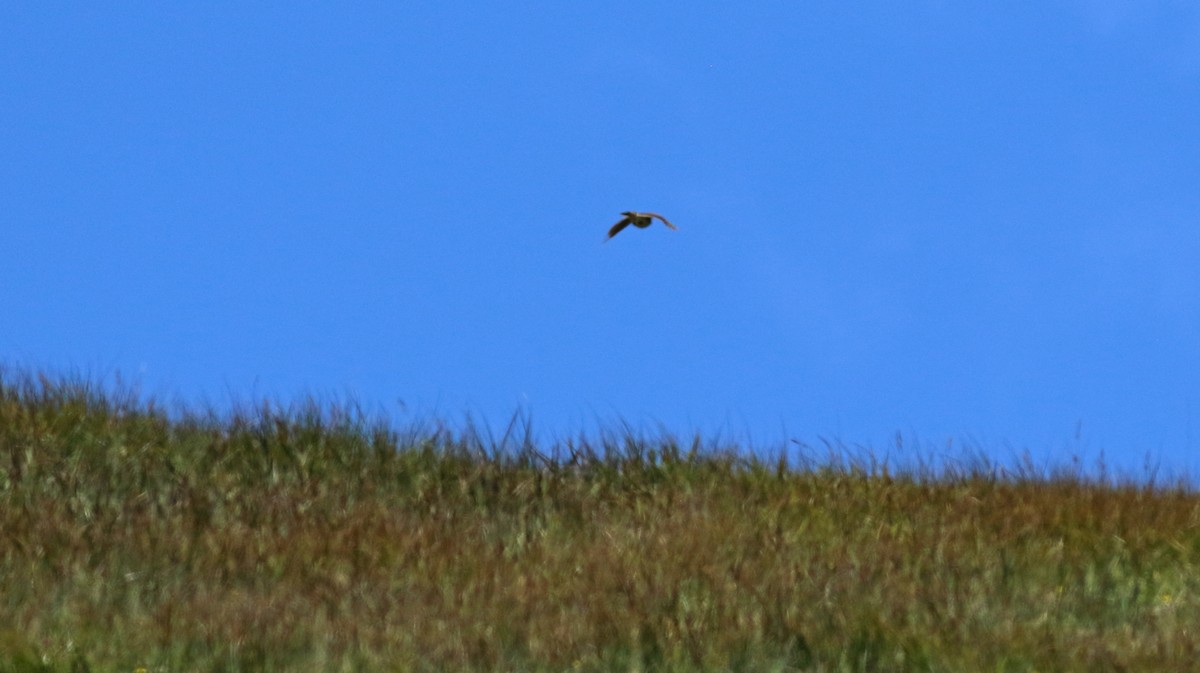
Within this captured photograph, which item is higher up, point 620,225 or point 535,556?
point 620,225

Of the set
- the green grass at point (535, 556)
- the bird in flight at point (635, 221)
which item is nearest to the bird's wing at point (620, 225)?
the bird in flight at point (635, 221)

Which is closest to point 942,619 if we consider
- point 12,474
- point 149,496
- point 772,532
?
point 772,532

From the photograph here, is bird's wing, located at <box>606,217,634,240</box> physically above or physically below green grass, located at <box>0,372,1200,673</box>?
above

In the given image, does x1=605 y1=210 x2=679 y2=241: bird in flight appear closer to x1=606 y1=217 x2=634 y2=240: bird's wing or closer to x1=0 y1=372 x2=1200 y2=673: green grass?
x1=606 y1=217 x2=634 y2=240: bird's wing

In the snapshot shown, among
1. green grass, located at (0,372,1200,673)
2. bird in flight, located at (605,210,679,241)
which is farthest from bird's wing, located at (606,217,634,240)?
green grass, located at (0,372,1200,673)

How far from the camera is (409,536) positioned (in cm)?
758

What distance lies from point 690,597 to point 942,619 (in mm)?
950

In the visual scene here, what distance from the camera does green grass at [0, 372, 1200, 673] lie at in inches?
232

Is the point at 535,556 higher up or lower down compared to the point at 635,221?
lower down

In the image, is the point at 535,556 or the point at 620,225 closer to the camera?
the point at 535,556

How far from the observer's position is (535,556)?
295 inches

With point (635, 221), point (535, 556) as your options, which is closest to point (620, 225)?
point (635, 221)

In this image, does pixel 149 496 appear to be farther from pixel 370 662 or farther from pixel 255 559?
pixel 370 662

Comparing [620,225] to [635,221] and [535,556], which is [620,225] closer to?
[635,221]
